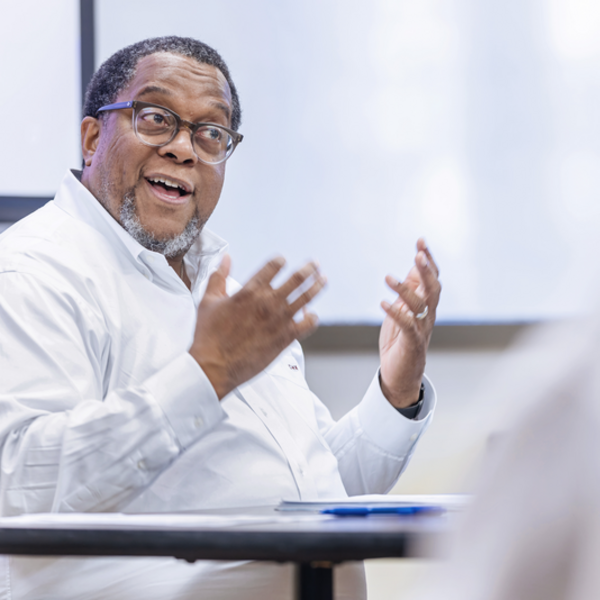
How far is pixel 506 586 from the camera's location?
275 millimetres

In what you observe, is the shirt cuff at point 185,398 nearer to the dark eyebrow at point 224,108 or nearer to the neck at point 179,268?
the neck at point 179,268

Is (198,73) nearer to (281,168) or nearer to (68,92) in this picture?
(281,168)

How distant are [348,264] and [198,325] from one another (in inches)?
43.1

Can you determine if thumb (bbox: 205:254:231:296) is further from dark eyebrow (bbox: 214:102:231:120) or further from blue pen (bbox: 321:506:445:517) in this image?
dark eyebrow (bbox: 214:102:231:120)

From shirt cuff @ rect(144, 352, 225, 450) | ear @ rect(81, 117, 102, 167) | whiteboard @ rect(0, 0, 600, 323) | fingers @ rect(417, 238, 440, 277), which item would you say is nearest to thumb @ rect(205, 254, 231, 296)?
shirt cuff @ rect(144, 352, 225, 450)

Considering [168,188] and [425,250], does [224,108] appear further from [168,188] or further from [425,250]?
[425,250]

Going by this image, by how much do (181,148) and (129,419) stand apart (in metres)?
0.75

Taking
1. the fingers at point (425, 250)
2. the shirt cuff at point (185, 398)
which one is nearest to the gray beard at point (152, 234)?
the fingers at point (425, 250)

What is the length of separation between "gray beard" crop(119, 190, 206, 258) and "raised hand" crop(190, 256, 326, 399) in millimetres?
540

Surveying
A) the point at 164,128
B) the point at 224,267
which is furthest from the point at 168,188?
the point at 224,267

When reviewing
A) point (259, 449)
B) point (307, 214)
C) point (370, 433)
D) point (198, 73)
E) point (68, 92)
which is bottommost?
point (370, 433)

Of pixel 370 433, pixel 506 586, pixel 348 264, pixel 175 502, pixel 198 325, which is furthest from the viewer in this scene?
pixel 348 264

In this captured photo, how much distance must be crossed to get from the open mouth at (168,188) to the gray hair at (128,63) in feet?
0.75

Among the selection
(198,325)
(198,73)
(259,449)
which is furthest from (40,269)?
(198,73)
